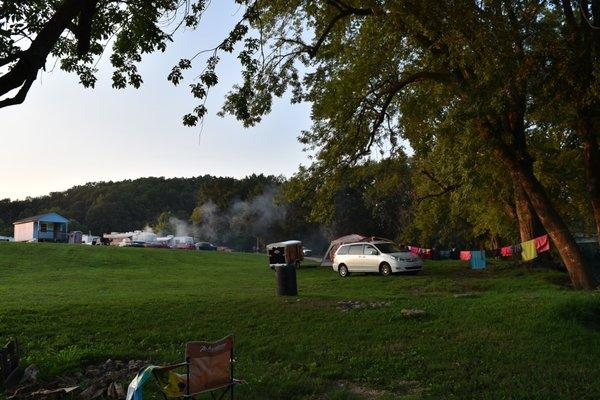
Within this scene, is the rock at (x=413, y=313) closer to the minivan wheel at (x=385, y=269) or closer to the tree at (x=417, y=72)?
the tree at (x=417, y=72)

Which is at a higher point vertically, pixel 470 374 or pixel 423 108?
pixel 423 108

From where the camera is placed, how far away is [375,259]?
955 inches

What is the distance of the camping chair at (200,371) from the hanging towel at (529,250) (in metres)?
19.0

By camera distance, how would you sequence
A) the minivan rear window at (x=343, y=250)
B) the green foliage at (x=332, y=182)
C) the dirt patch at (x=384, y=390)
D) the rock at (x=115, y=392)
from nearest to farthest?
1. the rock at (x=115, y=392)
2. the dirt patch at (x=384, y=390)
3. the green foliage at (x=332, y=182)
4. the minivan rear window at (x=343, y=250)

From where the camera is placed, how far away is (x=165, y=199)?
384 ft

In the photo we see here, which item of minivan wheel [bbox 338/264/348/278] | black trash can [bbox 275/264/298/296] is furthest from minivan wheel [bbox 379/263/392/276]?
black trash can [bbox 275/264/298/296]

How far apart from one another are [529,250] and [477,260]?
15.6 feet

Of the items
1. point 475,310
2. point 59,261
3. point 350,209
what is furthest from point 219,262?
point 475,310

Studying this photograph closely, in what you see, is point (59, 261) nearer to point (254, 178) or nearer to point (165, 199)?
point (254, 178)

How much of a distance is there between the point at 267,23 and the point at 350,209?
49460mm

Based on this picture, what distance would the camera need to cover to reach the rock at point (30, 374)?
706 cm

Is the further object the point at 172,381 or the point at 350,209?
the point at 350,209

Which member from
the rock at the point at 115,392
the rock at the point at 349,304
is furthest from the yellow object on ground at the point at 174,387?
the rock at the point at 349,304

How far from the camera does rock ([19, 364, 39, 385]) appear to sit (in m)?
7.06
